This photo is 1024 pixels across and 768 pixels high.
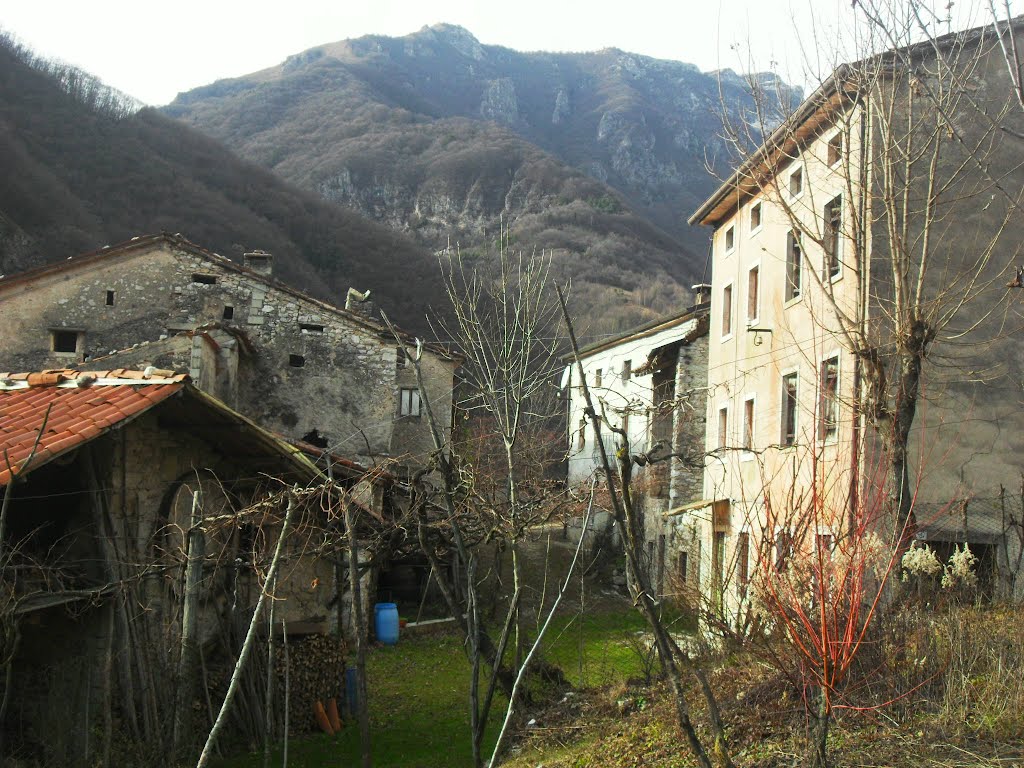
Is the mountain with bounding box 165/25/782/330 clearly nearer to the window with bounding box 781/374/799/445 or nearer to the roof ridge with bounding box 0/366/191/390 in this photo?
the window with bounding box 781/374/799/445

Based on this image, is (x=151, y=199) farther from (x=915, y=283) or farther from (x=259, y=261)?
(x=915, y=283)

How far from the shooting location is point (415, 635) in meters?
19.0

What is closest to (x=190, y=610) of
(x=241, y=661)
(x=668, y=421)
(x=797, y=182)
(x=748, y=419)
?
(x=241, y=661)

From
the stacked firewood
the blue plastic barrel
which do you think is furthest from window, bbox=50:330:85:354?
the stacked firewood

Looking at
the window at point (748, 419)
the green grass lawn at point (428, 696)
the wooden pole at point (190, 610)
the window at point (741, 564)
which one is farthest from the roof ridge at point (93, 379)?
the window at point (748, 419)

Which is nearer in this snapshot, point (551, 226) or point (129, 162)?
point (129, 162)

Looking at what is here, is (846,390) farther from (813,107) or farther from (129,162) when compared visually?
(129,162)

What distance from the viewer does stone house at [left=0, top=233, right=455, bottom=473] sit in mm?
19781

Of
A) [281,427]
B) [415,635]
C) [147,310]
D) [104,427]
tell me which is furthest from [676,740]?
[147,310]

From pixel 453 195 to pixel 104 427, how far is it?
63.7 metres

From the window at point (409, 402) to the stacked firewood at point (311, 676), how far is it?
10.6 m

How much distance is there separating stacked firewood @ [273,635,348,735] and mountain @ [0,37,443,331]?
27412 mm

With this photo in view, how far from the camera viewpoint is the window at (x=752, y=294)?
19.8m

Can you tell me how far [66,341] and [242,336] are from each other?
12.5ft
